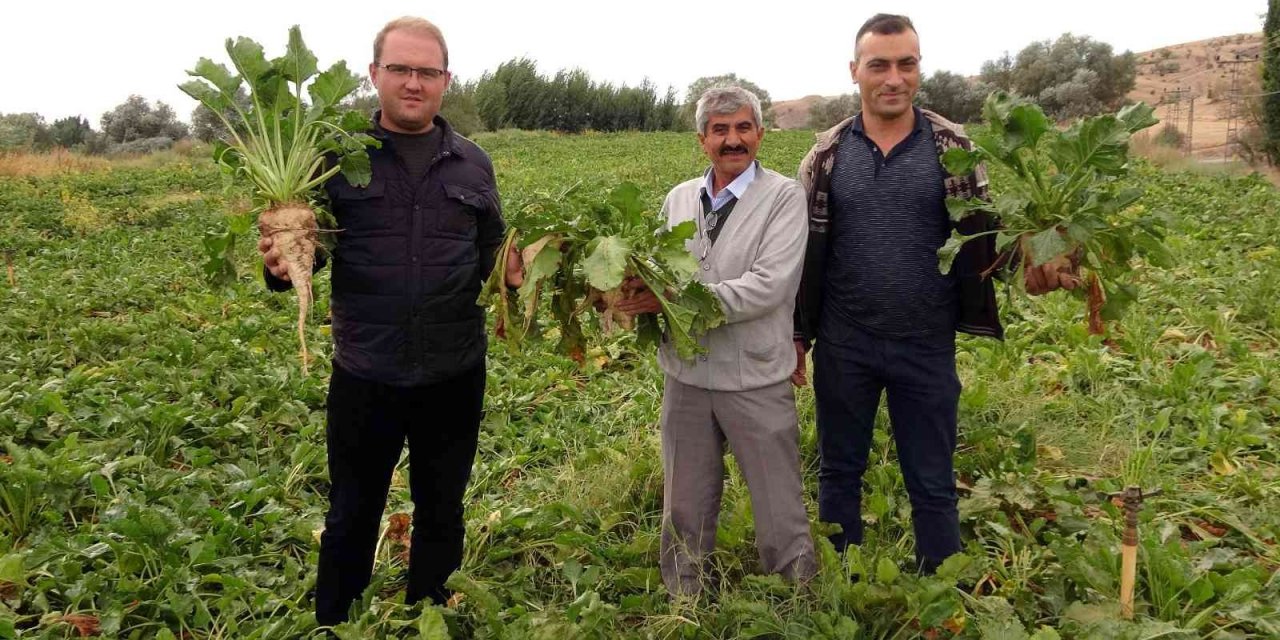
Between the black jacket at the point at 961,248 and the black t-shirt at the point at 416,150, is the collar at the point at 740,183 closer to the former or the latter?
the black jacket at the point at 961,248

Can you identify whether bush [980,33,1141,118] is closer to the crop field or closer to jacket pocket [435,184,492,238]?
the crop field

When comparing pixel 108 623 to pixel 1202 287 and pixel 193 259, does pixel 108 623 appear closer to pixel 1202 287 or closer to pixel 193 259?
pixel 193 259

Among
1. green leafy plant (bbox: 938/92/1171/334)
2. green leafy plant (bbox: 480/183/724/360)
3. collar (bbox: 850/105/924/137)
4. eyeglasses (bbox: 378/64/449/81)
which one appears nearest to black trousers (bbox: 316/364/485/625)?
green leafy plant (bbox: 480/183/724/360)

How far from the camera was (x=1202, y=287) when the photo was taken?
6.69 meters

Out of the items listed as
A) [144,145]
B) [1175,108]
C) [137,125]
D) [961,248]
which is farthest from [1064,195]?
[137,125]

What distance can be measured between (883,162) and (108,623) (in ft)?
10.6

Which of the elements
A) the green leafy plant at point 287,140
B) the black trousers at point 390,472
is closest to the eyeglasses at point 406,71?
the green leafy plant at point 287,140

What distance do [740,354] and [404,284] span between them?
113cm

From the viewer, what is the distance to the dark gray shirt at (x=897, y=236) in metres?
2.69

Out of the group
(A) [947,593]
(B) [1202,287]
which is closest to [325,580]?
(A) [947,593]

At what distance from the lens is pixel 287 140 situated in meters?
2.85

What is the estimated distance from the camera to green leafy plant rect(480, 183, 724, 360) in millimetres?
2414

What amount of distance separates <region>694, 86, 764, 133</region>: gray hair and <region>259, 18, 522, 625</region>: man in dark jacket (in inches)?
30.7

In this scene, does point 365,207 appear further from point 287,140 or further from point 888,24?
point 888,24
